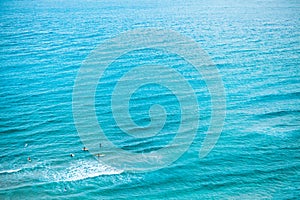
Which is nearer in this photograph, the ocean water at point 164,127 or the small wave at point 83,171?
the ocean water at point 164,127

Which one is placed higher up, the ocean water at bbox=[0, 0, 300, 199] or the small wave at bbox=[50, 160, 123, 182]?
the ocean water at bbox=[0, 0, 300, 199]

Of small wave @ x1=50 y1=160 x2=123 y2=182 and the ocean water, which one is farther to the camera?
small wave @ x1=50 y1=160 x2=123 y2=182

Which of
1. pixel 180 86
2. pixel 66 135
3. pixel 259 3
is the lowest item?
pixel 66 135

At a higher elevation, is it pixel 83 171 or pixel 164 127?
pixel 164 127

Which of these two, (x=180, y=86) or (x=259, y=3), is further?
(x=259, y=3)

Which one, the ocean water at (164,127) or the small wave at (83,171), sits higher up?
the ocean water at (164,127)

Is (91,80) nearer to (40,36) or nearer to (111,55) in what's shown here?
(111,55)

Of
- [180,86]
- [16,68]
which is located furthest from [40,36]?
[180,86]

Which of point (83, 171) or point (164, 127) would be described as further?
point (164, 127)
